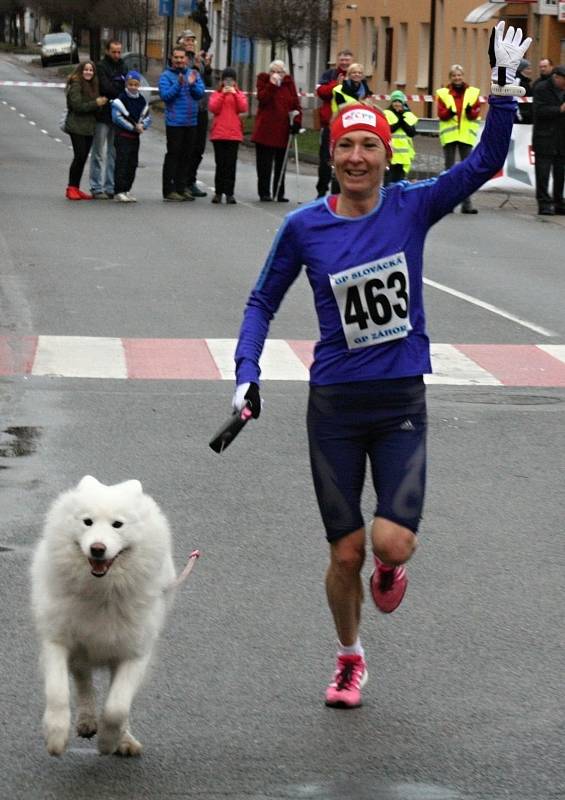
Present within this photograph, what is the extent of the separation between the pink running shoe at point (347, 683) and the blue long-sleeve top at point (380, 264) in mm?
927

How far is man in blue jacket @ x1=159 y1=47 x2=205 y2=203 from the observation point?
1019 inches

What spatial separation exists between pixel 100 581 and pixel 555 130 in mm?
22314

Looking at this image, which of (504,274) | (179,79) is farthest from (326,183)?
(504,274)

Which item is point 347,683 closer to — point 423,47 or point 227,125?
point 227,125

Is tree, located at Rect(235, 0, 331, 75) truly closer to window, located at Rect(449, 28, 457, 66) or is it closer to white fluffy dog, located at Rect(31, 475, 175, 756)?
window, located at Rect(449, 28, 457, 66)

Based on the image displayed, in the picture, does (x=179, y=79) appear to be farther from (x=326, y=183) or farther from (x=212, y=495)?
(x=212, y=495)

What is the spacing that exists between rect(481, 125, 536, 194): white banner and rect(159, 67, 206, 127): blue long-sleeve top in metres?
5.35

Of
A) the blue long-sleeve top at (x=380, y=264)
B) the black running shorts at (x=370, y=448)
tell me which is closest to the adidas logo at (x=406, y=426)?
the black running shorts at (x=370, y=448)

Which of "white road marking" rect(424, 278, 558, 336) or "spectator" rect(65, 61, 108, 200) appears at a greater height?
"spectator" rect(65, 61, 108, 200)

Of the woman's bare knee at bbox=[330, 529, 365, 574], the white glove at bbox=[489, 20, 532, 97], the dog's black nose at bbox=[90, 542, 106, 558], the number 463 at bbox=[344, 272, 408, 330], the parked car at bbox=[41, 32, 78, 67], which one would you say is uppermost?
the white glove at bbox=[489, 20, 532, 97]

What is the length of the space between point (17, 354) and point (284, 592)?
6485 millimetres

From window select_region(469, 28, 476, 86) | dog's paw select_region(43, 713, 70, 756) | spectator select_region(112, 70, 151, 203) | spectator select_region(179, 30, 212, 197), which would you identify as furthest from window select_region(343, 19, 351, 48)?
dog's paw select_region(43, 713, 70, 756)

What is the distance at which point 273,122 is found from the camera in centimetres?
2733

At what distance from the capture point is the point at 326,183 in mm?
29125
